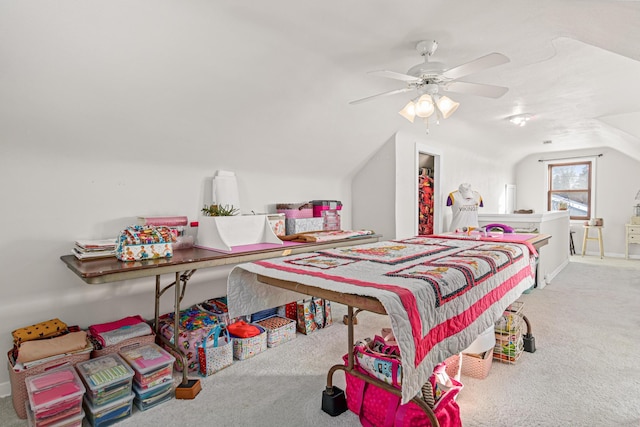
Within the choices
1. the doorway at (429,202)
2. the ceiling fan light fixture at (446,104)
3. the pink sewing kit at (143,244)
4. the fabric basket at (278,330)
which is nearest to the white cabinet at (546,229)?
the doorway at (429,202)

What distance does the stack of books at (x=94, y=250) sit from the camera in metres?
2.09

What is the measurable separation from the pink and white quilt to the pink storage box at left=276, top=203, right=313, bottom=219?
4.34 feet

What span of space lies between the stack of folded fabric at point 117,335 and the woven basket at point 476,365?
7.00 ft

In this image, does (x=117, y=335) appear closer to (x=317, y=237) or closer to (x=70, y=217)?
(x=70, y=217)

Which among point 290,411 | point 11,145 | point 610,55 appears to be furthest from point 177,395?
point 610,55

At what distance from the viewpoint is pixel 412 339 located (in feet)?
4.07

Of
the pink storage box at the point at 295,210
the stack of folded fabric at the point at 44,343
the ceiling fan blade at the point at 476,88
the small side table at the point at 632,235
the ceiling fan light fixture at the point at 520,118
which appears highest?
the ceiling fan light fixture at the point at 520,118

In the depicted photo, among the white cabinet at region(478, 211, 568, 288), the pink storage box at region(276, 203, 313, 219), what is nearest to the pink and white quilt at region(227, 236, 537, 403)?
the pink storage box at region(276, 203, 313, 219)

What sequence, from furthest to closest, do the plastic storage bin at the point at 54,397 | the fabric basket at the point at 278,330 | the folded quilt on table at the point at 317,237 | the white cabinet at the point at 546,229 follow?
the white cabinet at the point at 546,229 → the folded quilt on table at the point at 317,237 → the fabric basket at the point at 278,330 → the plastic storage bin at the point at 54,397

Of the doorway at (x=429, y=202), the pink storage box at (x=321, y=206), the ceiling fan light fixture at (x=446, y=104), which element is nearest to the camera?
the ceiling fan light fixture at (x=446, y=104)

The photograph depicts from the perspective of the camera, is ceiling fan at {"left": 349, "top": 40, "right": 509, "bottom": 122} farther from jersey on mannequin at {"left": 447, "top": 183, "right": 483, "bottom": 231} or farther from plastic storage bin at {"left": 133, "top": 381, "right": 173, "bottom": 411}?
jersey on mannequin at {"left": 447, "top": 183, "right": 483, "bottom": 231}

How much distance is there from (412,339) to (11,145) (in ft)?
8.33

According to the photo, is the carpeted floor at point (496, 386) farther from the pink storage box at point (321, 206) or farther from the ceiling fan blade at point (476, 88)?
the ceiling fan blade at point (476, 88)

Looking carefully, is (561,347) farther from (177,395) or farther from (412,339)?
(177,395)
